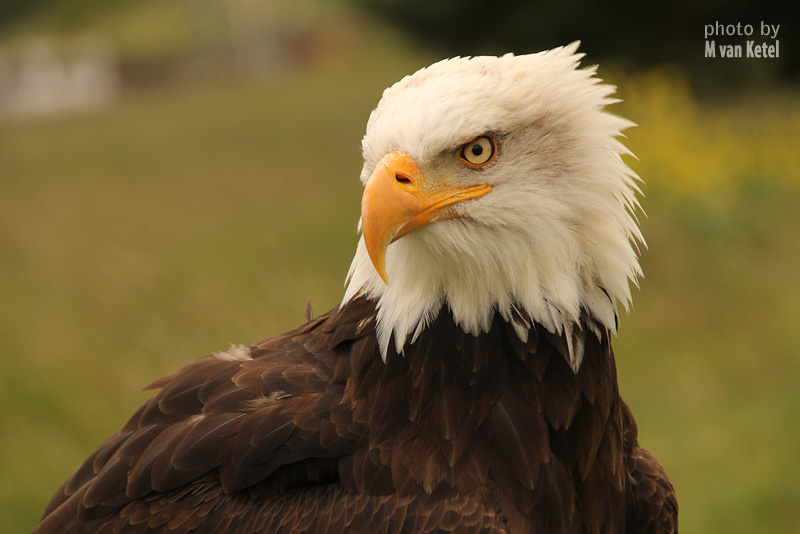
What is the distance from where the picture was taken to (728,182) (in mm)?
11516

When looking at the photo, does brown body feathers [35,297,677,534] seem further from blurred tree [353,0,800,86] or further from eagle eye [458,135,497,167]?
blurred tree [353,0,800,86]

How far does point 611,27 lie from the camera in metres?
17.2

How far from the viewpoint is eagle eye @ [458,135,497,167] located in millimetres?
2760

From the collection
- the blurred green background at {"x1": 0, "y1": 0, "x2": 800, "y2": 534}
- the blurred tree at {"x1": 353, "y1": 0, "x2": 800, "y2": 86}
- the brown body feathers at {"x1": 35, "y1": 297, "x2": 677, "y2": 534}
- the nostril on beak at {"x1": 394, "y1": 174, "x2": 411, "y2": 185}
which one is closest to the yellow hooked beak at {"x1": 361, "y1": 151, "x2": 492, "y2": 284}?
the nostril on beak at {"x1": 394, "y1": 174, "x2": 411, "y2": 185}

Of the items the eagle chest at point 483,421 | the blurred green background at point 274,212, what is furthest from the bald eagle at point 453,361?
the blurred green background at point 274,212

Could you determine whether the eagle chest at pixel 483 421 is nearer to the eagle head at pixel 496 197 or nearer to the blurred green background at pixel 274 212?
the eagle head at pixel 496 197

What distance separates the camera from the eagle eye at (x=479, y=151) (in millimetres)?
2760

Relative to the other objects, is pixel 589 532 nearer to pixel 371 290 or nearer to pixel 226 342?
pixel 371 290

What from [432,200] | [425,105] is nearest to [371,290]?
[432,200]

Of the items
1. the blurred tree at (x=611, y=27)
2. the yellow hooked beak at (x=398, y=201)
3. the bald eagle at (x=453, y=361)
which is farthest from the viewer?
the blurred tree at (x=611, y=27)

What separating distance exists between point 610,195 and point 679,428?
5082 millimetres

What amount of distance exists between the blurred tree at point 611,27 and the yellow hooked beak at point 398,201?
14.3 meters

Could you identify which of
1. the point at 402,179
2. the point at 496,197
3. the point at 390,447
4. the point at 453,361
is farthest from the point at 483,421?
the point at 402,179

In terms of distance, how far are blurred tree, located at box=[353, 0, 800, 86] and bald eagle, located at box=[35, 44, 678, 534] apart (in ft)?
46.6
